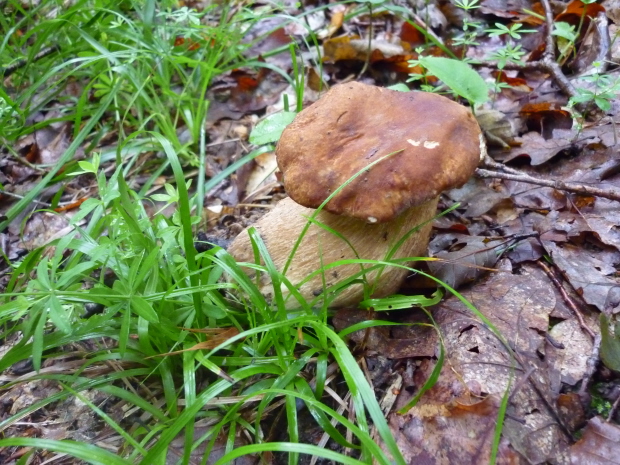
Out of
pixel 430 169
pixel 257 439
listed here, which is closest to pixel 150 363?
pixel 257 439

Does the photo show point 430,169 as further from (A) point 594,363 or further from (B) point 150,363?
(B) point 150,363

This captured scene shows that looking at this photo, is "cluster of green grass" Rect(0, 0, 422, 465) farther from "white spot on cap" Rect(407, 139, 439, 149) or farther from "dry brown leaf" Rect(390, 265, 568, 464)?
"white spot on cap" Rect(407, 139, 439, 149)

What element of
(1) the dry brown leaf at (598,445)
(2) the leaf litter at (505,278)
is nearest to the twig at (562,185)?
(2) the leaf litter at (505,278)

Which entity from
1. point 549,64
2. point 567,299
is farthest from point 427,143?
point 549,64

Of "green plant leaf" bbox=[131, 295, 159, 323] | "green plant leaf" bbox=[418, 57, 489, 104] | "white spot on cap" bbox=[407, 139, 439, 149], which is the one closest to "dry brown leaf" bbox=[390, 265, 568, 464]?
"white spot on cap" bbox=[407, 139, 439, 149]

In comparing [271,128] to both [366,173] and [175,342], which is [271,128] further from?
[175,342]

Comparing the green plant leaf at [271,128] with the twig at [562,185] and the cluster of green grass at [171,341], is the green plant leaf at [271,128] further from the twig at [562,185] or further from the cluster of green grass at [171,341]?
the twig at [562,185]
